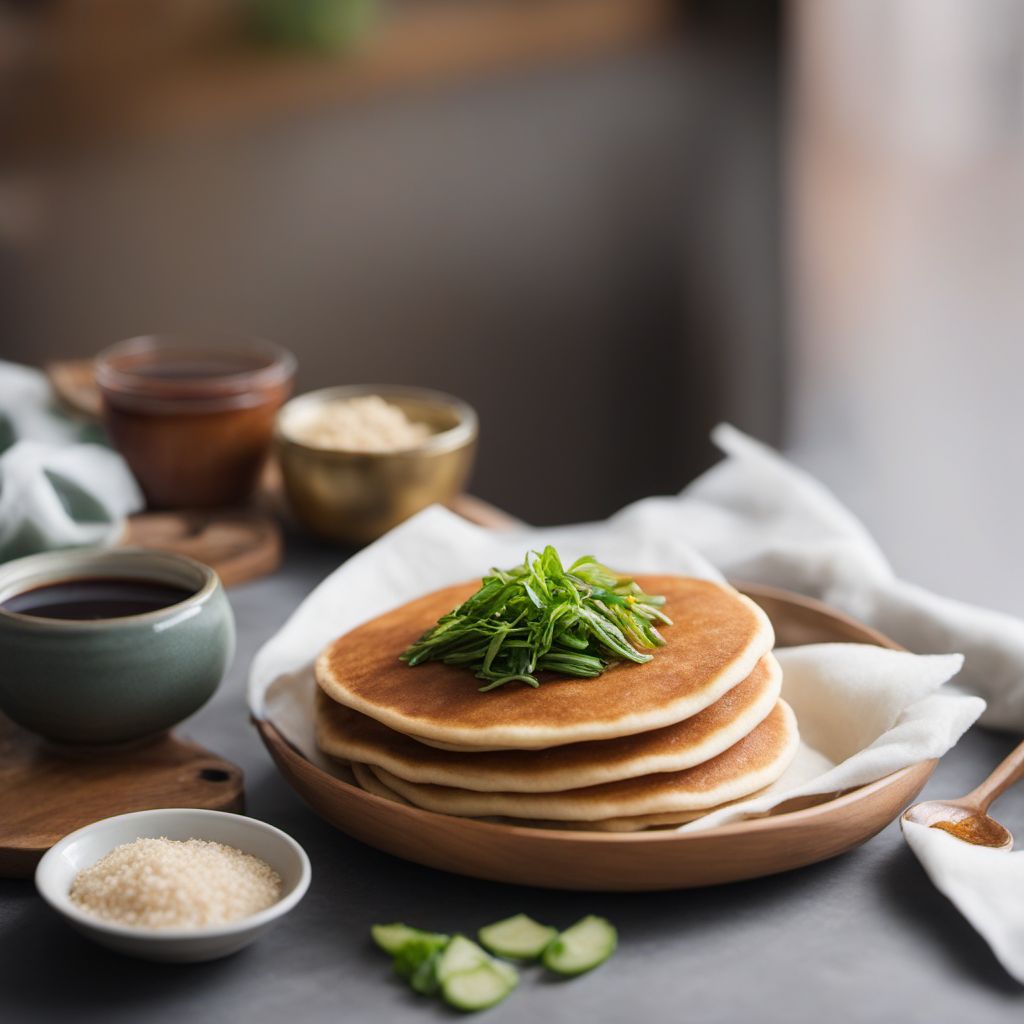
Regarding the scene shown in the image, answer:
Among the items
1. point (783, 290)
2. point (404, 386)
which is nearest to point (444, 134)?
point (404, 386)

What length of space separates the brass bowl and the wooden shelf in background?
7.08ft

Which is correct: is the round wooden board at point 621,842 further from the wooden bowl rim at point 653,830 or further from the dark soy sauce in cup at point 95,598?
the dark soy sauce in cup at point 95,598

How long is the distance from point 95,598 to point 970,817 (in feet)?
2.78

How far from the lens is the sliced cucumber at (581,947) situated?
0.97 metres

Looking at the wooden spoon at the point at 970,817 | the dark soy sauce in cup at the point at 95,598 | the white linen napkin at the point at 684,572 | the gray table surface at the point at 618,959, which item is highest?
the dark soy sauce in cup at the point at 95,598

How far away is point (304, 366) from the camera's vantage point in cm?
403

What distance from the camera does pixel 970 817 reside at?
3.81 ft

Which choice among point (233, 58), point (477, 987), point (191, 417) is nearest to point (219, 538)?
point (191, 417)

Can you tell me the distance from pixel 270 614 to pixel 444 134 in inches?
100

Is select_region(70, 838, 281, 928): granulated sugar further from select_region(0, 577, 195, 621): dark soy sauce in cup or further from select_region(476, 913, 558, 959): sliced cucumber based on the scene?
select_region(0, 577, 195, 621): dark soy sauce in cup

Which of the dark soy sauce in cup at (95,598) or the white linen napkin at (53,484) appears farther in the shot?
the white linen napkin at (53,484)

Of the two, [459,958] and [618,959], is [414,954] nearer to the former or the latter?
Result: [459,958]

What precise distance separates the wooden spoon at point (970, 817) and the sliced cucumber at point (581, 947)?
0.31m

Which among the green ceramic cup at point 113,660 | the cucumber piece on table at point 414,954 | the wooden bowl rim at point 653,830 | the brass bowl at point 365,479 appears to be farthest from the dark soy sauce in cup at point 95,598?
the brass bowl at point 365,479
